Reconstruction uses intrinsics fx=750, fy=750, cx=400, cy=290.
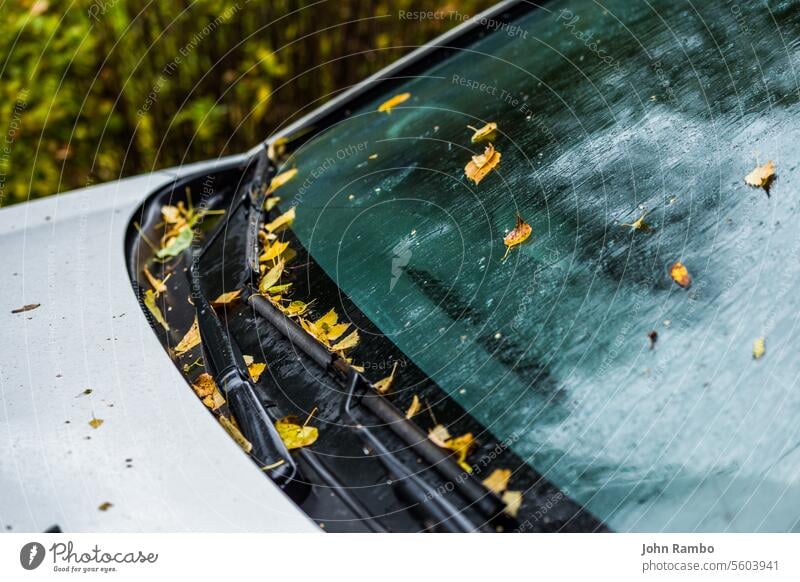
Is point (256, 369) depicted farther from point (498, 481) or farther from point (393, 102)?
point (393, 102)

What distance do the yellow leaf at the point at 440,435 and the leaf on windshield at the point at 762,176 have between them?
0.73 meters

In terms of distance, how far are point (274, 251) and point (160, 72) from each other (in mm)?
2978

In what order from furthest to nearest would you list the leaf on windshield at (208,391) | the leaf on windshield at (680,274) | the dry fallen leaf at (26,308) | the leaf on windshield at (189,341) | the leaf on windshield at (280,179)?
the leaf on windshield at (280,179) < the dry fallen leaf at (26,308) < the leaf on windshield at (189,341) < the leaf on windshield at (208,391) < the leaf on windshield at (680,274)

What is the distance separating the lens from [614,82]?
175 cm

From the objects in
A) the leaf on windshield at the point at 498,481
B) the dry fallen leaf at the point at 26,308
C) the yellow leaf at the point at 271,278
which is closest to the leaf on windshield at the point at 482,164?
the yellow leaf at the point at 271,278

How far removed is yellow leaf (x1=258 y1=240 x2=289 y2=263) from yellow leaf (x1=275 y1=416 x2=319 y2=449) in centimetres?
48

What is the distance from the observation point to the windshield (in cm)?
121

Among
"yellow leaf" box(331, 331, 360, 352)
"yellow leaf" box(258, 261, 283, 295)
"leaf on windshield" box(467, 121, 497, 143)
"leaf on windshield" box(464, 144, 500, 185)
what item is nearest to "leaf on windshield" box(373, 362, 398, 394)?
"yellow leaf" box(331, 331, 360, 352)

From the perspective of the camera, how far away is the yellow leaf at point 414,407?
133 centimetres

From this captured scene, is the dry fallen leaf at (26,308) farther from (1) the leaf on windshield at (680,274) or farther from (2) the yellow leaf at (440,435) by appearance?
(1) the leaf on windshield at (680,274)

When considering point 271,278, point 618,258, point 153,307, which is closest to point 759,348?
point 618,258

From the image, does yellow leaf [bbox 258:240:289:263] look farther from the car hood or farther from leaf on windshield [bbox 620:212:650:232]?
leaf on windshield [bbox 620:212:650:232]
